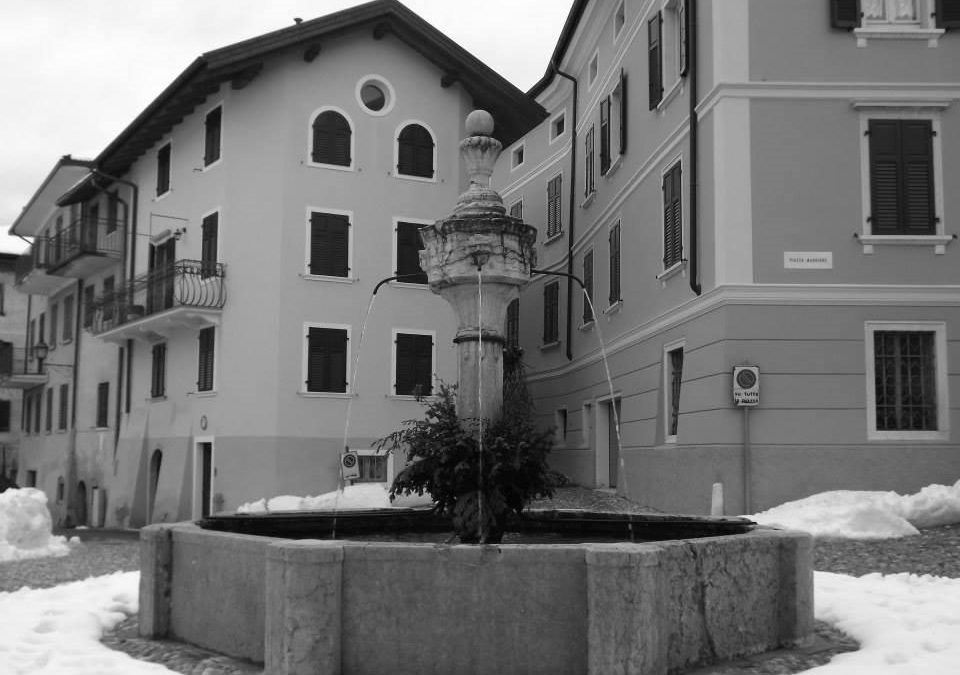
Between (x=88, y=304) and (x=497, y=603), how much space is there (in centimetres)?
2732

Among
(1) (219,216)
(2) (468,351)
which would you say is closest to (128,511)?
(1) (219,216)

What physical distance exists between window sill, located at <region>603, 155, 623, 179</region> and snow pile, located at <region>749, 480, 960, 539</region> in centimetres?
963

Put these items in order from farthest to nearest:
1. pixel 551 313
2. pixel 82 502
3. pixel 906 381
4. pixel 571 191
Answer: pixel 82 502
pixel 551 313
pixel 571 191
pixel 906 381

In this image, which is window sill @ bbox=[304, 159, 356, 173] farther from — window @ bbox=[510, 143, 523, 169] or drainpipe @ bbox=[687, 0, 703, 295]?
window @ bbox=[510, 143, 523, 169]

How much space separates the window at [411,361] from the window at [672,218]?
23.9ft

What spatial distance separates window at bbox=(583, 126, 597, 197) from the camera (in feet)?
83.3

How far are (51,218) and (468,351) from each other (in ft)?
112

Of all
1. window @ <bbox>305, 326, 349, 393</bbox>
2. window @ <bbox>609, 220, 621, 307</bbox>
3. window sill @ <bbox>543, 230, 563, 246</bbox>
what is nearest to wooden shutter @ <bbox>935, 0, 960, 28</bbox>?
window @ <bbox>609, 220, 621, 307</bbox>

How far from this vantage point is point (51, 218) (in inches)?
1529

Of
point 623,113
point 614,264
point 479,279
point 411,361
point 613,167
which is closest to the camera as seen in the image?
point 479,279

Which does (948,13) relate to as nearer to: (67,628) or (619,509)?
(619,509)

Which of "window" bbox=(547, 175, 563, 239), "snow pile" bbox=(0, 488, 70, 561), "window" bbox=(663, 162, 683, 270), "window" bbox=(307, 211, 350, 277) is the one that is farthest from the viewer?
"window" bbox=(547, 175, 563, 239)

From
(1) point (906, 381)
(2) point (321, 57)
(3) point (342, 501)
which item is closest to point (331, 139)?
(2) point (321, 57)

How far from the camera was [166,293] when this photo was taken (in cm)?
2495
